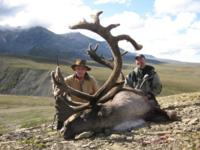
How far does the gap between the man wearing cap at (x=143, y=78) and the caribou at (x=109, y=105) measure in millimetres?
1049

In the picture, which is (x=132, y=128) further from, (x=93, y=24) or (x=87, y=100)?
(x=93, y=24)

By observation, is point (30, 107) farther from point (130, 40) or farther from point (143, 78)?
point (130, 40)

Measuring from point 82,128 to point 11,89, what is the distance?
105 meters

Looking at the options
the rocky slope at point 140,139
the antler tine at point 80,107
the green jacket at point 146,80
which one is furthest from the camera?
the green jacket at point 146,80

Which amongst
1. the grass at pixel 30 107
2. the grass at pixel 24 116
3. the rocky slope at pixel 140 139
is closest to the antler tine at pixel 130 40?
the rocky slope at pixel 140 139

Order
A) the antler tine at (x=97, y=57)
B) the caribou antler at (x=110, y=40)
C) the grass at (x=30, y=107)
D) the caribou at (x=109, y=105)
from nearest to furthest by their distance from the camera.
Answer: the caribou at (x=109, y=105) → the caribou antler at (x=110, y=40) → the antler tine at (x=97, y=57) → the grass at (x=30, y=107)

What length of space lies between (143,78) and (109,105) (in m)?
1.96

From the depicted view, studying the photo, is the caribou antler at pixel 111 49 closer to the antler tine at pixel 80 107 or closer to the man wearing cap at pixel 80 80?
the antler tine at pixel 80 107

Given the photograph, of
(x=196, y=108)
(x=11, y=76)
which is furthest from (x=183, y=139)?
(x=11, y=76)

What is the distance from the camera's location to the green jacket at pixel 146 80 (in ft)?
47.6

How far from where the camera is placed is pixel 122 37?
1323 cm

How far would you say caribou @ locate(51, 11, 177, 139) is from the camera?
12.8 metres

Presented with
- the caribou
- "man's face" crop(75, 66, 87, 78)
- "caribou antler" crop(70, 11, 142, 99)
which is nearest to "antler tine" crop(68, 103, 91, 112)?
the caribou

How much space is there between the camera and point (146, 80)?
14.5 meters
